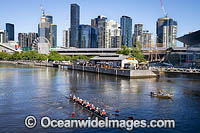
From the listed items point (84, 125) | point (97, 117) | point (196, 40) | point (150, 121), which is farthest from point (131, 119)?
point (196, 40)

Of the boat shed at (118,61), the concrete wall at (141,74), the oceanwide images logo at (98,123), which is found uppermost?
the boat shed at (118,61)

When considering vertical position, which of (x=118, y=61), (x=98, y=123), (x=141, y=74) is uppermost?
(x=118, y=61)

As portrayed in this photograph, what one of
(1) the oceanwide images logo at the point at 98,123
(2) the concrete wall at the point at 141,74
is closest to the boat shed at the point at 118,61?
(2) the concrete wall at the point at 141,74

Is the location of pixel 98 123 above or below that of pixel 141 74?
below

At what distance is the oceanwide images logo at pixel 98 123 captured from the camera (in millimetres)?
28864

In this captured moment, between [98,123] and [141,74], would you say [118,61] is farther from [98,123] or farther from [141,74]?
[98,123]

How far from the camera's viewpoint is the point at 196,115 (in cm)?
3403

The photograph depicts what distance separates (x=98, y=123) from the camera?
29.8m

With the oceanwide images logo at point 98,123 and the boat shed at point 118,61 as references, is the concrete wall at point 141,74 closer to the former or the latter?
the boat shed at point 118,61

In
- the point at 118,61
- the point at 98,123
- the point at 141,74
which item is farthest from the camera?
the point at 118,61

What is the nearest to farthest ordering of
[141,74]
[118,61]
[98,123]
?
[98,123]
[141,74]
[118,61]

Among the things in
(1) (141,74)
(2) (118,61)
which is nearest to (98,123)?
(1) (141,74)

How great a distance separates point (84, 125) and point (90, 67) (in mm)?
84663

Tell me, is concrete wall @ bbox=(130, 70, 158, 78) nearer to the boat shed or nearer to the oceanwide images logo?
the boat shed
